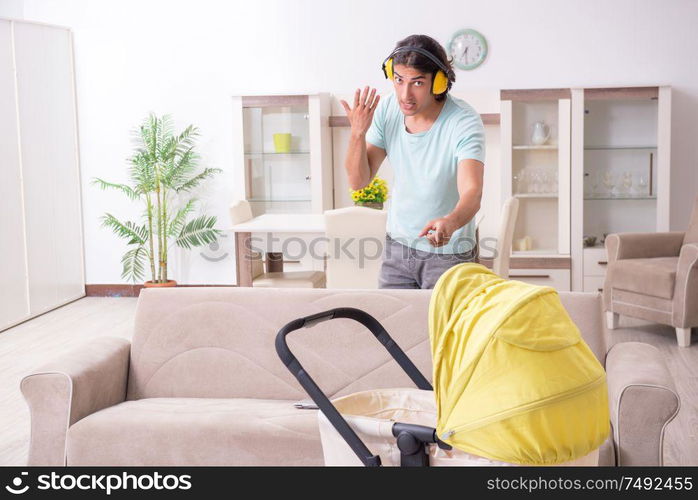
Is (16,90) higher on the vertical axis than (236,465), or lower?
higher

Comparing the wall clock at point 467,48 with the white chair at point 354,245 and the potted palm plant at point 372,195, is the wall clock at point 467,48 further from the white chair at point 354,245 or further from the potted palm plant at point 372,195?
the white chair at point 354,245

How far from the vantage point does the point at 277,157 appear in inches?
249

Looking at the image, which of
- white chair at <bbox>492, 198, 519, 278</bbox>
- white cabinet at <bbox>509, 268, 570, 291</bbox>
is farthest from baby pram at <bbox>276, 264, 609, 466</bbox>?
white cabinet at <bbox>509, 268, 570, 291</bbox>

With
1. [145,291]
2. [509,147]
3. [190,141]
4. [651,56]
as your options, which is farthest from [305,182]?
[145,291]

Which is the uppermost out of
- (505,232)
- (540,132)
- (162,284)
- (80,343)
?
(540,132)

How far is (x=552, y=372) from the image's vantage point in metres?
1.70

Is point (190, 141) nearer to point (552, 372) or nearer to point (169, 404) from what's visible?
point (169, 404)

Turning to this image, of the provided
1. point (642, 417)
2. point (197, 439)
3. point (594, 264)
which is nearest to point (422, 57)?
point (642, 417)

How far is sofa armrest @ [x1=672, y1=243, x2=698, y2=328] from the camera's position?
4.84 meters

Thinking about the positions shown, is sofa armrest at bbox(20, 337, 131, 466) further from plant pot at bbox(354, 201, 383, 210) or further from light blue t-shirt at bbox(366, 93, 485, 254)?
plant pot at bbox(354, 201, 383, 210)

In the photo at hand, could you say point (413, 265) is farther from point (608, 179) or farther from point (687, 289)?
point (608, 179)

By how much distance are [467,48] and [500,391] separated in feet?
16.2

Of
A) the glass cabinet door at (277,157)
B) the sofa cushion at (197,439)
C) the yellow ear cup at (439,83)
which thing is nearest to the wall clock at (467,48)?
the glass cabinet door at (277,157)

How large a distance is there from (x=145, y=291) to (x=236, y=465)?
2.78ft
